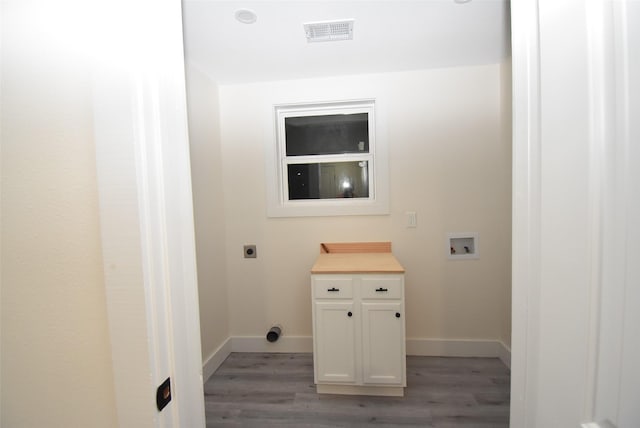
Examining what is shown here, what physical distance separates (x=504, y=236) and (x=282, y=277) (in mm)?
1891

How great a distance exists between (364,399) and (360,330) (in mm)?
499

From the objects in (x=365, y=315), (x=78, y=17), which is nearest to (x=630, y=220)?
(x=78, y=17)

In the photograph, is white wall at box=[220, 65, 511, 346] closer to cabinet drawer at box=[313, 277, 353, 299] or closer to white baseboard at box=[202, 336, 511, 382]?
white baseboard at box=[202, 336, 511, 382]

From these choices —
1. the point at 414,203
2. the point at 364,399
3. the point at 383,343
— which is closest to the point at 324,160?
the point at 414,203

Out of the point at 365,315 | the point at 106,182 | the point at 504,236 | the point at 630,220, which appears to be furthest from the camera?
the point at 504,236

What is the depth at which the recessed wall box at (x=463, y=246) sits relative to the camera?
2080mm

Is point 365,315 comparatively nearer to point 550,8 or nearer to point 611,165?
point 611,165

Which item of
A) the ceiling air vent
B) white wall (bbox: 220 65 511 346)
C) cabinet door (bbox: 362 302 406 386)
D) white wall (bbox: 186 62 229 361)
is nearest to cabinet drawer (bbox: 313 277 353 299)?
cabinet door (bbox: 362 302 406 386)

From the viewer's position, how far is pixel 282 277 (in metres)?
2.25

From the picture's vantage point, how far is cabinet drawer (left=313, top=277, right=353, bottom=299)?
1662 mm

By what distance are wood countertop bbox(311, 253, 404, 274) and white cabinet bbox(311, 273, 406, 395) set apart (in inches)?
1.6

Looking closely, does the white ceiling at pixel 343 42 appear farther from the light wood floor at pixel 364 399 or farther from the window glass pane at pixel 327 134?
the light wood floor at pixel 364 399

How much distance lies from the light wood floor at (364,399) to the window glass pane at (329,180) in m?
1.47

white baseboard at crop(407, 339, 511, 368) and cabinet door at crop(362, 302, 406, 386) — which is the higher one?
cabinet door at crop(362, 302, 406, 386)
